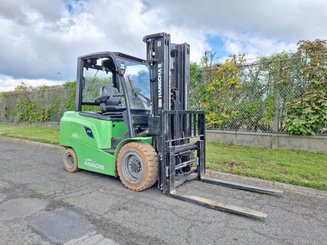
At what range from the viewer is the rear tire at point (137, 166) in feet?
13.2

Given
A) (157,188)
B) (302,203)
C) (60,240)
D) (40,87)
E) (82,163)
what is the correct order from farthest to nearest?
1. (40,87)
2. (82,163)
3. (157,188)
4. (302,203)
5. (60,240)

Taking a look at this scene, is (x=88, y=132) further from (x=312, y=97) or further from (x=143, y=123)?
(x=312, y=97)

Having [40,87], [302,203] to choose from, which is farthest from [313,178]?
[40,87]

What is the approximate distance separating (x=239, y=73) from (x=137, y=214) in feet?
19.9

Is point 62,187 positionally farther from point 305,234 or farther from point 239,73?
point 239,73

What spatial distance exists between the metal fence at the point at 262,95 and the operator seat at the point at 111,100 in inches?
169

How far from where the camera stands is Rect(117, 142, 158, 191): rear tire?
4.02 meters

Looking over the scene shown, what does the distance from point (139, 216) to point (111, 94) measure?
2.48 metres

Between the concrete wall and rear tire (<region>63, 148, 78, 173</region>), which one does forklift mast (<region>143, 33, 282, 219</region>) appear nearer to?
rear tire (<region>63, 148, 78, 173</region>)

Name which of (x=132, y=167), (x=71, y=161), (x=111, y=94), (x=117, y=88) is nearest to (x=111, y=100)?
(x=111, y=94)

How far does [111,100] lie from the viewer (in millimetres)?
4910

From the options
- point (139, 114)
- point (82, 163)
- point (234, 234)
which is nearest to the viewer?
point (234, 234)

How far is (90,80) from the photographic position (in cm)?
537

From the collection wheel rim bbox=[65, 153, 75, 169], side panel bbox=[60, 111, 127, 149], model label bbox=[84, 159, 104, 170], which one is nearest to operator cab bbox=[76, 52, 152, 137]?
side panel bbox=[60, 111, 127, 149]
